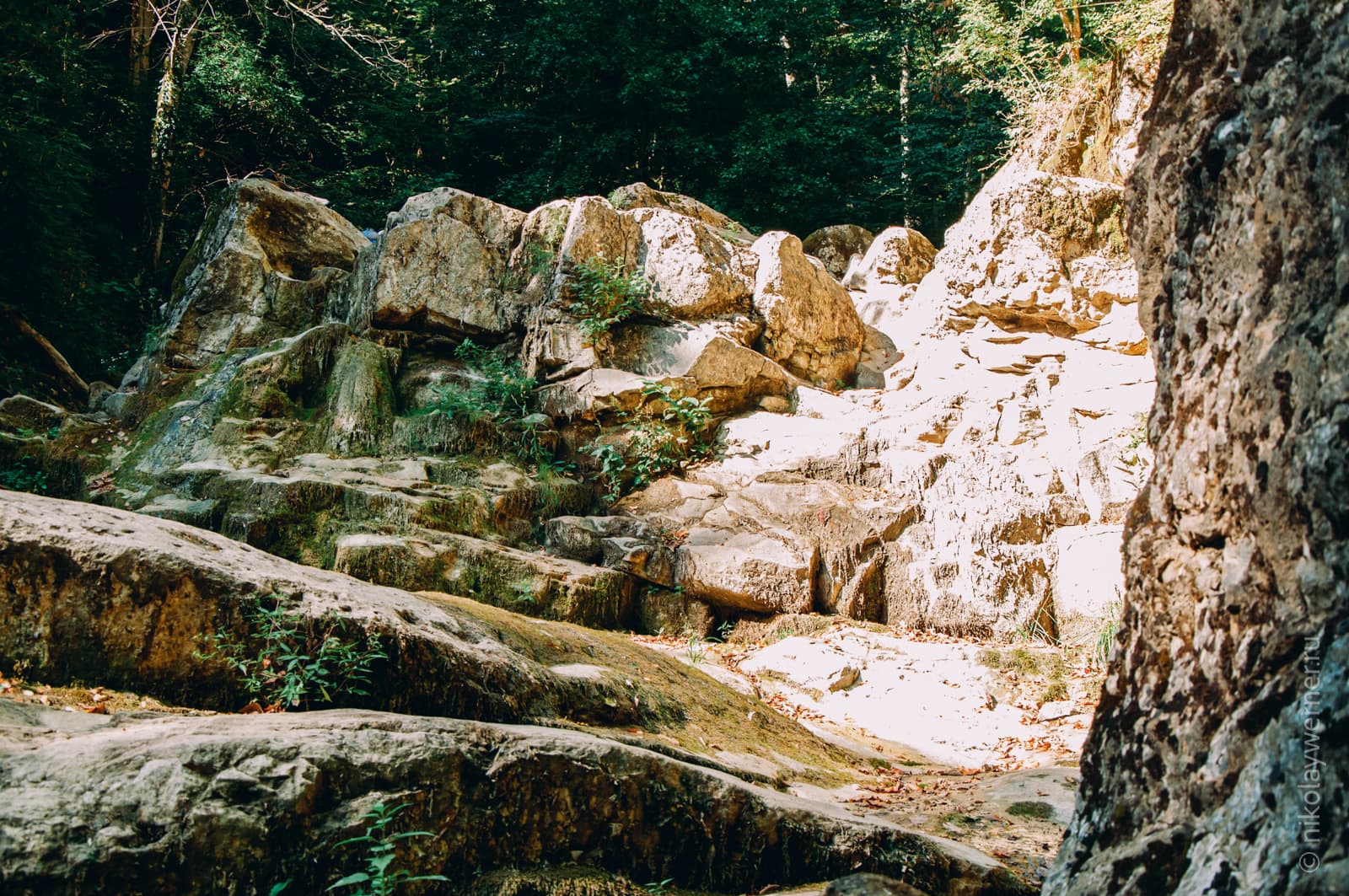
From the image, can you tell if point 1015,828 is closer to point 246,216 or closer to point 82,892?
point 82,892

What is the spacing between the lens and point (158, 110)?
13.2 m

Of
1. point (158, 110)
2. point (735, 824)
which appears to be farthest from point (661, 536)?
point (158, 110)

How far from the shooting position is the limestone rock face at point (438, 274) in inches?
425

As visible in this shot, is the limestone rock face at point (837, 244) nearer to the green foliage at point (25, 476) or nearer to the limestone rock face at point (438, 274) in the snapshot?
the limestone rock face at point (438, 274)

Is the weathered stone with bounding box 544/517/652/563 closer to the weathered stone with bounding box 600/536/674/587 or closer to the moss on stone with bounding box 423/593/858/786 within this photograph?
the weathered stone with bounding box 600/536/674/587

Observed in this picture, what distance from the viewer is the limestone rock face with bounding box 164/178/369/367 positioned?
1117 cm

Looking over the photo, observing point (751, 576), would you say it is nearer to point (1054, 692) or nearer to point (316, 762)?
point (1054, 692)

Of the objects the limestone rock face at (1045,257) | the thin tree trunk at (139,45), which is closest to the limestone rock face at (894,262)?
the limestone rock face at (1045,257)

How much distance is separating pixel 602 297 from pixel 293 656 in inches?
297

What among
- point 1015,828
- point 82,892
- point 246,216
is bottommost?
point 1015,828

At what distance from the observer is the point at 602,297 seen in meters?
10.6

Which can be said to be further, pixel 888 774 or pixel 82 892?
pixel 888 774

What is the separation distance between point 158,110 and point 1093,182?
13.2 m

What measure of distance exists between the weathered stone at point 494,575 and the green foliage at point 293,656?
129 inches
